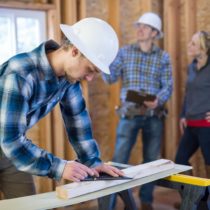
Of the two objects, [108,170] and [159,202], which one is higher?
[108,170]

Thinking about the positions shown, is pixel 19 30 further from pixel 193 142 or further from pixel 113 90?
pixel 193 142

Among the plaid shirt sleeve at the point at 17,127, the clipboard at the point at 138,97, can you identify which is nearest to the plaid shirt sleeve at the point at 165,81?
the clipboard at the point at 138,97

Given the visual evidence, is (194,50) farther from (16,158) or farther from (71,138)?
(16,158)

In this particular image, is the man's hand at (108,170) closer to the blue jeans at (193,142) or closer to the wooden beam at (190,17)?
the blue jeans at (193,142)

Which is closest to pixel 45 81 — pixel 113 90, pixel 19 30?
pixel 19 30

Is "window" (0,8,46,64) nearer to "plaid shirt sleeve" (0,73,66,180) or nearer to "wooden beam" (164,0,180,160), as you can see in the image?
"wooden beam" (164,0,180,160)

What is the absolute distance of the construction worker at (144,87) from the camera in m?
3.77

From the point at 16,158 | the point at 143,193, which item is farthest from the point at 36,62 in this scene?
the point at 143,193

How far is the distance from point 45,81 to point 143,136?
217cm

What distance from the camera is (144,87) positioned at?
3.78 meters

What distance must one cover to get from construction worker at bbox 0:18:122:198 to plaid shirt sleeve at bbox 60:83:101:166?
134 mm

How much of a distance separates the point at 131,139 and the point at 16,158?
213cm

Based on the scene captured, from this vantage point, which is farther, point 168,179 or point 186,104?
point 186,104

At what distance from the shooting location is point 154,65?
3811mm
